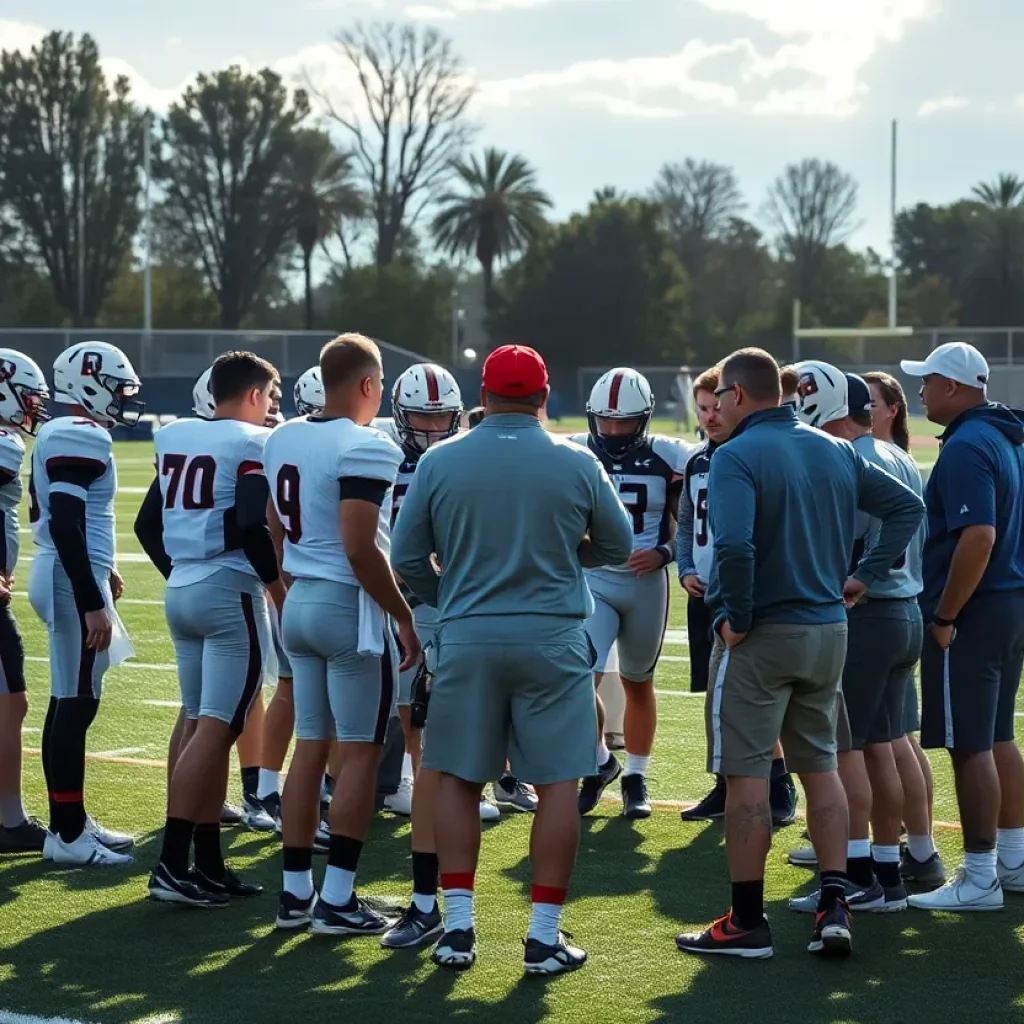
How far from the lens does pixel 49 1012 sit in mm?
4781

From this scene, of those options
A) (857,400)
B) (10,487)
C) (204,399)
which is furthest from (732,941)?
(10,487)

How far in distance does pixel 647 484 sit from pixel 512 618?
273cm

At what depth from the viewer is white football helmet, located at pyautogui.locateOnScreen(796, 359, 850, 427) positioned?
5.92 m

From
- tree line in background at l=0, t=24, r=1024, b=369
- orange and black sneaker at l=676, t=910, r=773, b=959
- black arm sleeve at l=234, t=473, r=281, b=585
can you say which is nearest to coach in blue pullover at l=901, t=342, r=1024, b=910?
orange and black sneaker at l=676, t=910, r=773, b=959

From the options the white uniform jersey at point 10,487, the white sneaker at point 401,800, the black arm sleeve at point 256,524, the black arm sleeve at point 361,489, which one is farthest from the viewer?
the white sneaker at point 401,800

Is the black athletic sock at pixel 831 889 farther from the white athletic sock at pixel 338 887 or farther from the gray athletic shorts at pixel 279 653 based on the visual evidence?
the gray athletic shorts at pixel 279 653

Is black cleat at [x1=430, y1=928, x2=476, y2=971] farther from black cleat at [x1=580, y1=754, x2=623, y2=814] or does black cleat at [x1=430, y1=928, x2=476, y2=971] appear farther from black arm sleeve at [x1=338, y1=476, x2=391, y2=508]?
black cleat at [x1=580, y1=754, x2=623, y2=814]

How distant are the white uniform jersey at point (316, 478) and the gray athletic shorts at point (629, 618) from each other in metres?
2.25

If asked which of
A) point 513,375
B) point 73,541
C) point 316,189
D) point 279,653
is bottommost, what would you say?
point 279,653

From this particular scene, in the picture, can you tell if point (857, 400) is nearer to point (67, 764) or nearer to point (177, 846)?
point (177, 846)

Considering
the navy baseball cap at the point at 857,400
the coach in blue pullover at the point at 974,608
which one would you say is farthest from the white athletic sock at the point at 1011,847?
the navy baseball cap at the point at 857,400

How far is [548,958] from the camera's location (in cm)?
508

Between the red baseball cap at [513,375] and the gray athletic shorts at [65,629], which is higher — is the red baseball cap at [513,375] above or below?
above

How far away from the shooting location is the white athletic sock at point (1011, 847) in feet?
19.9
